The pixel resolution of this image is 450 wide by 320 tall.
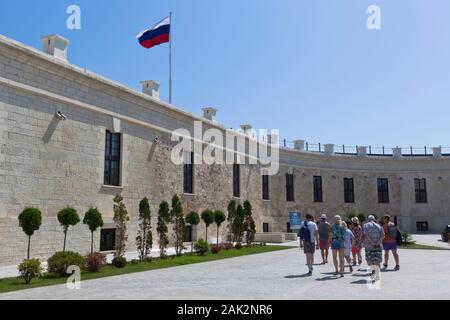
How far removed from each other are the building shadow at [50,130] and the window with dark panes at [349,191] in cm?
3029

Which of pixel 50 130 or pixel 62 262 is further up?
pixel 50 130

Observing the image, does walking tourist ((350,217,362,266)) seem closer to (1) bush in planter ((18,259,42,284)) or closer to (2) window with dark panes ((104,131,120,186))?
(1) bush in planter ((18,259,42,284))

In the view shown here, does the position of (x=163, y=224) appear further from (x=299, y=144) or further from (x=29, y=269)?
(x=299, y=144)

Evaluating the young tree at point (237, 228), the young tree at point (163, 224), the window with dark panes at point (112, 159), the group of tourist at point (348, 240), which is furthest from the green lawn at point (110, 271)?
the group of tourist at point (348, 240)

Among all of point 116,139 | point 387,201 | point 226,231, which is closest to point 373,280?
point 116,139

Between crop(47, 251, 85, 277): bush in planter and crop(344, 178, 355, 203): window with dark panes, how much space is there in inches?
1249

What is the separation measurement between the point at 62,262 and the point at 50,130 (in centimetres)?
602

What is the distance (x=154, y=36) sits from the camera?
75.3 feet

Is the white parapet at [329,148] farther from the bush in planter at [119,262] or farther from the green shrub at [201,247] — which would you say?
the bush in planter at [119,262]

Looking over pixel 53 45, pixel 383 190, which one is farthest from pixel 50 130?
pixel 383 190

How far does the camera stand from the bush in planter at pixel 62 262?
12516 mm

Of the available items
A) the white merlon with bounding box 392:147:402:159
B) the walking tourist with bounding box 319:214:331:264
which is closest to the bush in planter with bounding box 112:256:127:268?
the walking tourist with bounding box 319:214:331:264
